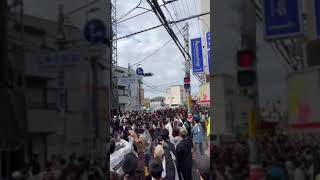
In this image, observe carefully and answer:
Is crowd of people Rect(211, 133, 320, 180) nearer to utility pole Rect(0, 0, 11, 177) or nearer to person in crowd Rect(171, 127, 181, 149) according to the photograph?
utility pole Rect(0, 0, 11, 177)

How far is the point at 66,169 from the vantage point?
262 cm

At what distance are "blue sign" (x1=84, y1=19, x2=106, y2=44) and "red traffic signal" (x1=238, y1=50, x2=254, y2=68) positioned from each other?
2.71 feet

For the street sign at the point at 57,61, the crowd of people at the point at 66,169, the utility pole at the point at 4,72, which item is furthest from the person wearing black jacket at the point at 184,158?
the utility pole at the point at 4,72

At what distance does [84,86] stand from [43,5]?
1.65ft

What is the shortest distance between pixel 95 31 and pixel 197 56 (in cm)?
1221

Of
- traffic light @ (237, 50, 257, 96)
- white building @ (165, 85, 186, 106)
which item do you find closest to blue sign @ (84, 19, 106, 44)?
traffic light @ (237, 50, 257, 96)

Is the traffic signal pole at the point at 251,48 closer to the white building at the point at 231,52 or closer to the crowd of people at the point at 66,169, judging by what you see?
the white building at the point at 231,52

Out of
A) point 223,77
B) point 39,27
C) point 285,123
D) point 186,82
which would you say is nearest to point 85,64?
point 39,27

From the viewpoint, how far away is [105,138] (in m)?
2.80

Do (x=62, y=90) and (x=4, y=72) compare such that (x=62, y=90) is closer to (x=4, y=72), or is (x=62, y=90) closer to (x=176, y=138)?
(x=4, y=72)

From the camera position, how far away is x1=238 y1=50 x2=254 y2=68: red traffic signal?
2774mm

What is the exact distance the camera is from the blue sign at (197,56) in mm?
14816

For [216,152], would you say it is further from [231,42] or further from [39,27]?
[39,27]

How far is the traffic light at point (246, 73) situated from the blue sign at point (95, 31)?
825 millimetres
